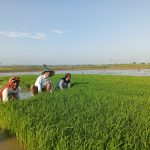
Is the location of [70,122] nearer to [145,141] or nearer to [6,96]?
[145,141]

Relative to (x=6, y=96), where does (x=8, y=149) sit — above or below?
below

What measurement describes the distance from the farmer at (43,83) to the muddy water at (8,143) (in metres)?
3.43

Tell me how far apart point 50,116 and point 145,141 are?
2075 mm

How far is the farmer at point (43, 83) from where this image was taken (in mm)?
Result: 9203

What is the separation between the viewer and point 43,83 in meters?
9.41

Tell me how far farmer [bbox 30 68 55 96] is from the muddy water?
3434 millimetres

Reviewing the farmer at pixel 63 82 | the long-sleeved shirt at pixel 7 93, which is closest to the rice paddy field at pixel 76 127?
the long-sleeved shirt at pixel 7 93

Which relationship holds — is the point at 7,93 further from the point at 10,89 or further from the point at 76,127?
the point at 76,127

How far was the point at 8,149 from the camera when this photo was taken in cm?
502

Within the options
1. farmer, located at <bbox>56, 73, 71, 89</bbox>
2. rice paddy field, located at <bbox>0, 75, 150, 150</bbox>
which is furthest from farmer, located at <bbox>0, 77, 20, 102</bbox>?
farmer, located at <bbox>56, 73, 71, 89</bbox>

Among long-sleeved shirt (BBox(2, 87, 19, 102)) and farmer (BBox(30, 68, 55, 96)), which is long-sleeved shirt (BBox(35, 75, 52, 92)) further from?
long-sleeved shirt (BBox(2, 87, 19, 102))

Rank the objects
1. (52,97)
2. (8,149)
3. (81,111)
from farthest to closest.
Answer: (52,97) < (81,111) < (8,149)

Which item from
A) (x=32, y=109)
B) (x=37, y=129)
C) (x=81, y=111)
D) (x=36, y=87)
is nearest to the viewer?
(x=37, y=129)

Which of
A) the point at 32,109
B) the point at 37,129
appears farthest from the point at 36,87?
the point at 37,129
